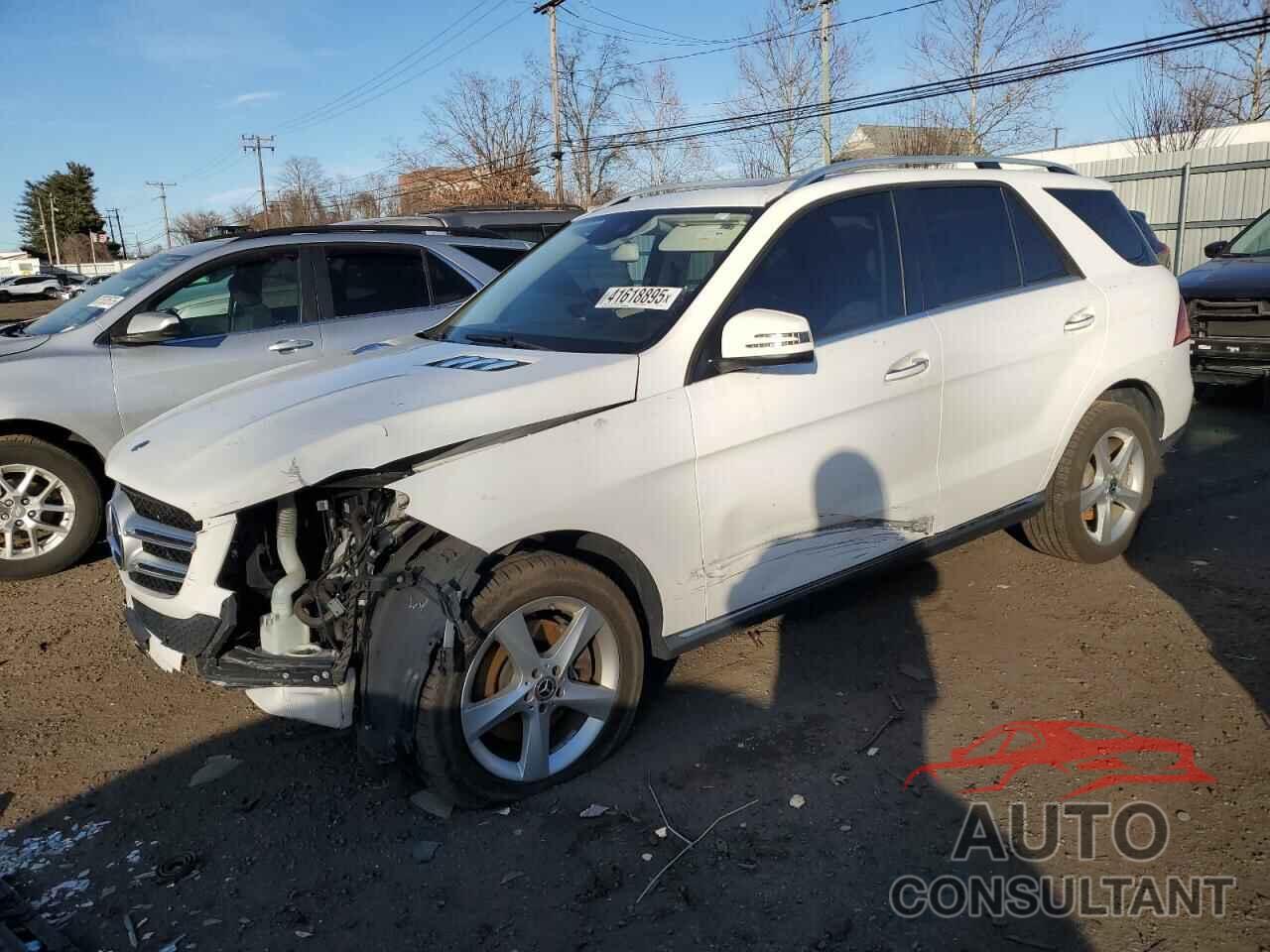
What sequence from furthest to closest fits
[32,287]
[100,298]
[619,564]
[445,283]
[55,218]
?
1. [55,218]
2. [32,287]
3. [445,283]
4. [100,298]
5. [619,564]

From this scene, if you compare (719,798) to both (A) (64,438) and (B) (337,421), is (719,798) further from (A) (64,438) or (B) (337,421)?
(A) (64,438)

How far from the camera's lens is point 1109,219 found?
199 inches

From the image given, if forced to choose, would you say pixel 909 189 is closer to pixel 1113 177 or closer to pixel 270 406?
pixel 270 406

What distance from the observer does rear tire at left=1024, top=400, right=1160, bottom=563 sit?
4.77 m

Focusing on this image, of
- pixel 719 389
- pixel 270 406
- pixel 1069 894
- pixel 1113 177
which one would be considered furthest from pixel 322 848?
pixel 1113 177

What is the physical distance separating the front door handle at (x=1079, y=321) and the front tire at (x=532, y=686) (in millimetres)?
2589

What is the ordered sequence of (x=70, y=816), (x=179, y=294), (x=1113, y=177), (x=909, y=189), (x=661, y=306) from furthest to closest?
(x=1113, y=177)
(x=179, y=294)
(x=909, y=189)
(x=661, y=306)
(x=70, y=816)

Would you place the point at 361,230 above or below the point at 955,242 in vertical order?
above

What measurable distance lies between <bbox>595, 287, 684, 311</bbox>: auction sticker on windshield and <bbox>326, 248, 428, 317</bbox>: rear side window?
10.4 ft

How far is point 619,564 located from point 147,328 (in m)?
3.89

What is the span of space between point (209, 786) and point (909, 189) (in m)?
3.63

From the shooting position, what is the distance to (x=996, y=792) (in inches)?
125

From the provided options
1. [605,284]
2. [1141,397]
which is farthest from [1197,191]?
[605,284]

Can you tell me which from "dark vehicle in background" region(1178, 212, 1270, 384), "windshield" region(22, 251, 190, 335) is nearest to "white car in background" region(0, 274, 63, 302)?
"windshield" region(22, 251, 190, 335)
